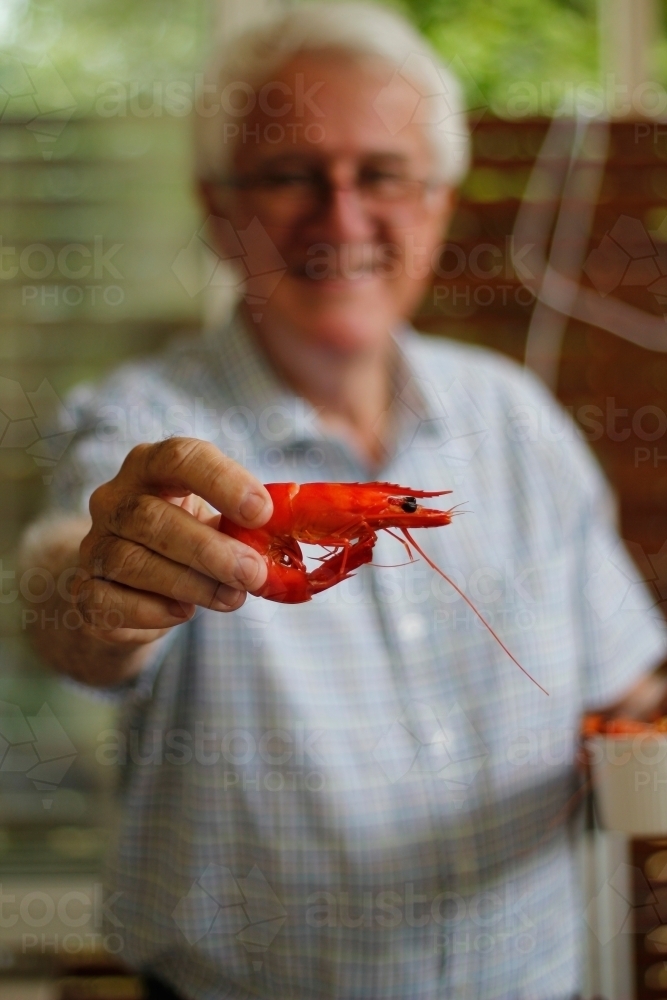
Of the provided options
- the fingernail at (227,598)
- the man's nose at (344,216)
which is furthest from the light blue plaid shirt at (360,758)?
the fingernail at (227,598)

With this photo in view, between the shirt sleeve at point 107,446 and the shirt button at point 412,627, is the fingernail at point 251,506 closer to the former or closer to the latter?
Answer: the shirt sleeve at point 107,446

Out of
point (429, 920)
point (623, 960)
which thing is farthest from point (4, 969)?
point (623, 960)

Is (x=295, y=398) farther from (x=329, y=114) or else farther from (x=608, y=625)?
(x=608, y=625)

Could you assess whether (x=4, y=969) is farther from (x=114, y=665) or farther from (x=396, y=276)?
(x=396, y=276)

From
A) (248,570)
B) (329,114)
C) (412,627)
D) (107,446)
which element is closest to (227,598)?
(248,570)

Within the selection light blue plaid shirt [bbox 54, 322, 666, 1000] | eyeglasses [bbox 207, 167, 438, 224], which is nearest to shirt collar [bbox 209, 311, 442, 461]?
light blue plaid shirt [bbox 54, 322, 666, 1000]

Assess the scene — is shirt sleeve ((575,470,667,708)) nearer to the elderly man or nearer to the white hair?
the elderly man
